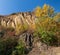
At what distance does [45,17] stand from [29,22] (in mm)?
10176

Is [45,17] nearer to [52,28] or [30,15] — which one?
[52,28]

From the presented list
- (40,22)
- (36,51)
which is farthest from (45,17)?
(36,51)

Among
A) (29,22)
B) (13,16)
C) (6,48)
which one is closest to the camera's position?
(6,48)

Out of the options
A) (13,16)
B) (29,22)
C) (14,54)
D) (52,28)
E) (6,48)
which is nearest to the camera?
(14,54)

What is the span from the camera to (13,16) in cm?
4425

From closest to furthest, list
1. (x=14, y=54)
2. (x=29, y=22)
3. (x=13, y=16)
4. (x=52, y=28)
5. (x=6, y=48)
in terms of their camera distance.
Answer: (x=14, y=54), (x=6, y=48), (x=52, y=28), (x=29, y=22), (x=13, y=16)

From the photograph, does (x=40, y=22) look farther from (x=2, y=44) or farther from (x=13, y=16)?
(x=13, y=16)

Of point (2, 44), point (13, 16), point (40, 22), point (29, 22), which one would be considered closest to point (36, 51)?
point (2, 44)

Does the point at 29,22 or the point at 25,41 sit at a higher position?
the point at 29,22

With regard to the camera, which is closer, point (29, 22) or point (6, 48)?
point (6, 48)

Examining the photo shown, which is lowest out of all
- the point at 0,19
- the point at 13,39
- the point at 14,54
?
the point at 14,54

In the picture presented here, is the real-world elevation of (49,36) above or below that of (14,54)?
above

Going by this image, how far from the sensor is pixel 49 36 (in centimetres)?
2705

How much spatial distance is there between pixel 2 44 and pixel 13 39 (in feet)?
7.61
